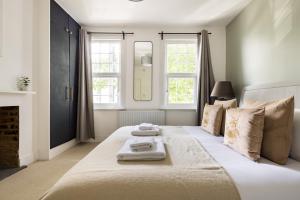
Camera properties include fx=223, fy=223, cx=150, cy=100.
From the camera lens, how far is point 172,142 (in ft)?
6.98

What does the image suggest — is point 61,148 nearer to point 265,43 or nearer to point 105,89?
point 105,89

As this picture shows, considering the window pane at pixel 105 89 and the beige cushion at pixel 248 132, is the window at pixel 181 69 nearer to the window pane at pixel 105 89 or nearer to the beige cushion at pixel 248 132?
the window pane at pixel 105 89

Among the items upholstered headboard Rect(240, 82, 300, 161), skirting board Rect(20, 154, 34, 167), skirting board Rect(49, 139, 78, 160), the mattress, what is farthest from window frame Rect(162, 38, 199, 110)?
the mattress

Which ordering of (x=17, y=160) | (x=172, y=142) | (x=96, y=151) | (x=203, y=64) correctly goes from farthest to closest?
(x=203, y=64) → (x=17, y=160) → (x=172, y=142) → (x=96, y=151)

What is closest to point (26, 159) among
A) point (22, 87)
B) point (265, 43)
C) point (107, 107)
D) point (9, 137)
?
point (9, 137)

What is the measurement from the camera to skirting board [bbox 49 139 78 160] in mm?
3532

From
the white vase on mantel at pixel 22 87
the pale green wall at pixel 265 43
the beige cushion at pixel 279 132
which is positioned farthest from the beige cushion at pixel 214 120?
the white vase on mantel at pixel 22 87

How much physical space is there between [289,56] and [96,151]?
7.25 ft

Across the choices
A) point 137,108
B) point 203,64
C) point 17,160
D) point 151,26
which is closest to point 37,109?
point 17,160

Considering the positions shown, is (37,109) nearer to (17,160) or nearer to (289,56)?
(17,160)

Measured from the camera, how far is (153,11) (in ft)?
12.6

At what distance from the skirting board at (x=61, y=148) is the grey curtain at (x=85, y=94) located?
0.15 meters

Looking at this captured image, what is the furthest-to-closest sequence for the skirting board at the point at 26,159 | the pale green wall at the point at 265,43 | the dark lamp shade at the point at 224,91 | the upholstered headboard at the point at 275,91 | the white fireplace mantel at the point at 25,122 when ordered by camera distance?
the dark lamp shade at the point at 224,91 < the skirting board at the point at 26,159 < the white fireplace mantel at the point at 25,122 < the pale green wall at the point at 265,43 < the upholstered headboard at the point at 275,91

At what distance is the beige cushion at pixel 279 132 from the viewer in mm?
1601
